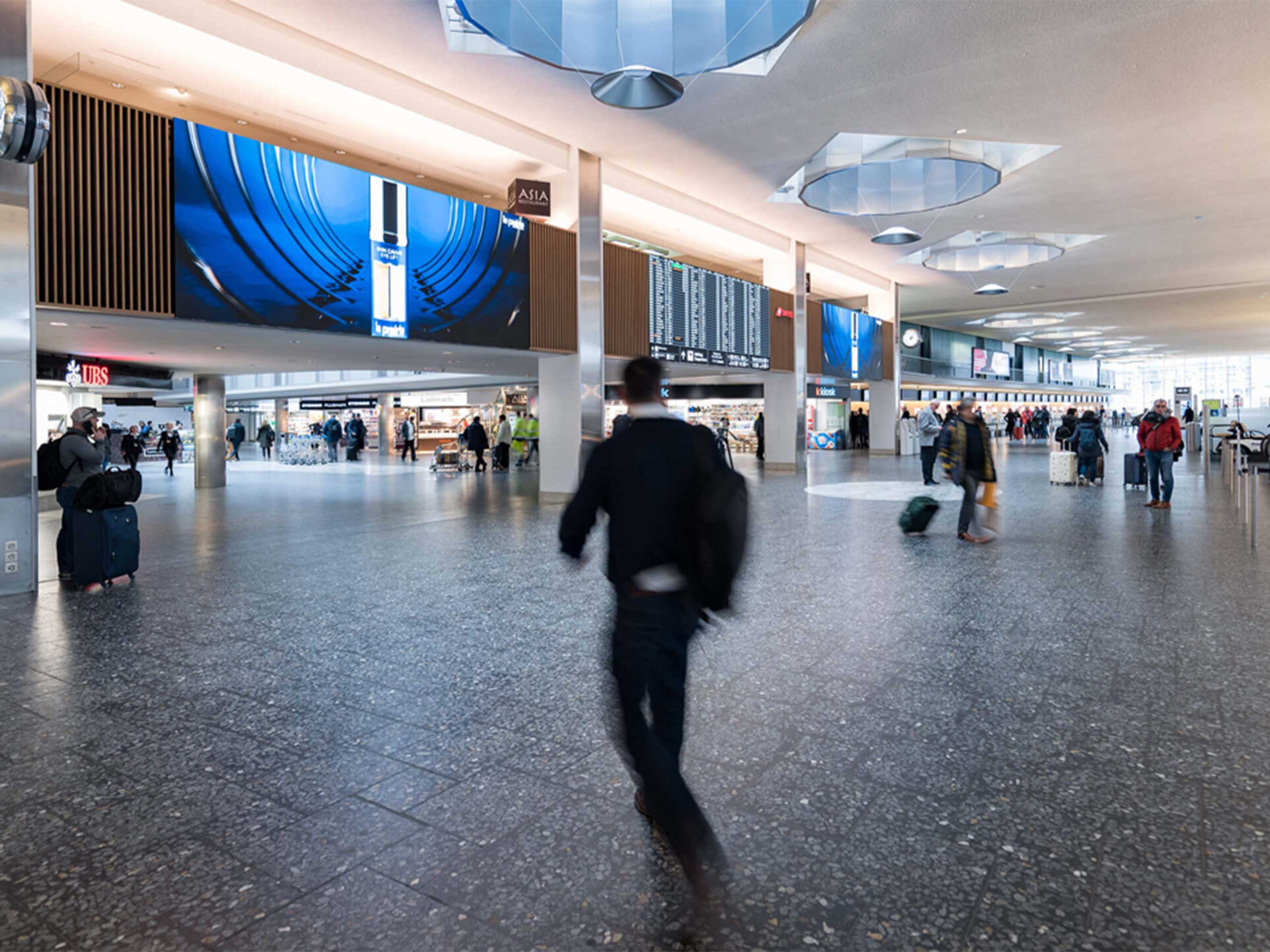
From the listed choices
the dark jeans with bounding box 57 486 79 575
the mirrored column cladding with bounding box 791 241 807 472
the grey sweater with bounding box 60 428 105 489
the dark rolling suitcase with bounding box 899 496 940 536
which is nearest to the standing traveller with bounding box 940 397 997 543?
the dark rolling suitcase with bounding box 899 496 940 536

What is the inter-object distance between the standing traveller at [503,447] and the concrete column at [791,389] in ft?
26.3

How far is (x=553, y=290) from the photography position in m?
14.2

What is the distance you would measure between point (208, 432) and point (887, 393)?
Result: 22.4 m

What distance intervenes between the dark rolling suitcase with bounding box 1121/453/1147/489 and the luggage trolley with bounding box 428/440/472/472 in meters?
17.4

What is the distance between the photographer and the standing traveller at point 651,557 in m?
2.42

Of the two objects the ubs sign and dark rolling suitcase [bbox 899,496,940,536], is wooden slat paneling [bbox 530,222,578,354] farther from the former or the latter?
dark rolling suitcase [bbox 899,496,940,536]

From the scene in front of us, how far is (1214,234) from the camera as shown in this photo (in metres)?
20.1

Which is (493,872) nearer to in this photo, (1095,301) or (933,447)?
(933,447)

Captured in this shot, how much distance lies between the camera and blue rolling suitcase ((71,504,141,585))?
6.87m

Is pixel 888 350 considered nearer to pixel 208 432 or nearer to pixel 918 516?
pixel 918 516

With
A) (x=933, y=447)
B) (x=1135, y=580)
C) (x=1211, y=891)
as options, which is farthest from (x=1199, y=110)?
(x=1211, y=891)

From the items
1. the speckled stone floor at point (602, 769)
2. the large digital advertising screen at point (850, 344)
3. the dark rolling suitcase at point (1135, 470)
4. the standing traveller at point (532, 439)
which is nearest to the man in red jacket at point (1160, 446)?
the dark rolling suitcase at point (1135, 470)

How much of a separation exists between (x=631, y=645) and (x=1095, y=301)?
35654 millimetres

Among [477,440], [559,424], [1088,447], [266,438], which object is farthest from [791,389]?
[266,438]
